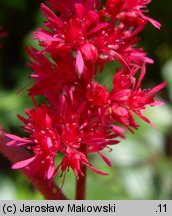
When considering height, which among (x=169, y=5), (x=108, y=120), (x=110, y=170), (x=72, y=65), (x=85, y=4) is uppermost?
(x=85, y=4)

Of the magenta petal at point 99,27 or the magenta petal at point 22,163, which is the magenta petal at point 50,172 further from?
the magenta petal at point 99,27

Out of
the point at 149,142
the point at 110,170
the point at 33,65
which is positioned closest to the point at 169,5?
the point at 149,142

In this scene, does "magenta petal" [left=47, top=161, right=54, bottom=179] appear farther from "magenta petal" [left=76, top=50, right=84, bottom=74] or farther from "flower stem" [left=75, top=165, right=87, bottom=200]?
"magenta petal" [left=76, top=50, right=84, bottom=74]

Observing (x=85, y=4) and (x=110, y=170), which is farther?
(x=110, y=170)

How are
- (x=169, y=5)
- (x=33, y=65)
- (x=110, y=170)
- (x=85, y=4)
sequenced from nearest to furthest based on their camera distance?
(x=85, y=4) < (x=33, y=65) < (x=110, y=170) < (x=169, y=5)

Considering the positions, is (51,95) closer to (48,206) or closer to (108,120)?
(108,120)
